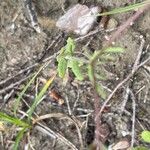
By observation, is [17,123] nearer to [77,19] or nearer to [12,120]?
[12,120]

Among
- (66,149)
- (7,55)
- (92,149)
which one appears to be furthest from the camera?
(7,55)

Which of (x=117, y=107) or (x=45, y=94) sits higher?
(x=45, y=94)

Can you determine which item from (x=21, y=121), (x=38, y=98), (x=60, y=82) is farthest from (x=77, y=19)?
(x=21, y=121)

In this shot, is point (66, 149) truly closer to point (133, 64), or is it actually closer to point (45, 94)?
point (45, 94)

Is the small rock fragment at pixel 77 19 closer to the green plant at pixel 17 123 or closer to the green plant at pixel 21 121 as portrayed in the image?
the green plant at pixel 21 121

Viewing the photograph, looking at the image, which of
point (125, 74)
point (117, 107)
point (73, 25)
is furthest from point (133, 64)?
point (73, 25)

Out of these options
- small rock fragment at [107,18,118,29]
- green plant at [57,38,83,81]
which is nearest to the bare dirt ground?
small rock fragment at [107,18,118,29]

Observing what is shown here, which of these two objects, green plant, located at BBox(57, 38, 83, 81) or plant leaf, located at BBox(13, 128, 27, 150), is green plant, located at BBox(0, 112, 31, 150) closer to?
plant leaf, located at BBox(13, 128, 27, 150)
